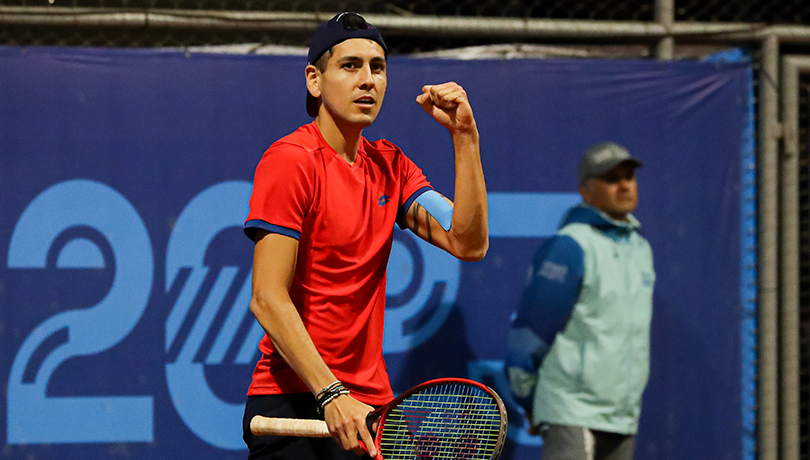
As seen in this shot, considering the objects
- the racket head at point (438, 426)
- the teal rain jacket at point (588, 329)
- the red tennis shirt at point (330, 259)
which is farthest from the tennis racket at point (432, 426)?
the teal rain jacket at point (588, 329)

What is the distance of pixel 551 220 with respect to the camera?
369 cm

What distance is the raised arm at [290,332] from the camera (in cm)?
188

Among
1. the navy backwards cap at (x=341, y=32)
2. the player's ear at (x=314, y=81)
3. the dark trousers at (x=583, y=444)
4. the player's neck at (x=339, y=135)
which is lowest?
the dark trousers at (x=583, y=444)

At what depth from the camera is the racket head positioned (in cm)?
199

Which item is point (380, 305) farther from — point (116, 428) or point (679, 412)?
point (679, 412)

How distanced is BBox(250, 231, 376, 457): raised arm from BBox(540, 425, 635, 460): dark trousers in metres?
1.53

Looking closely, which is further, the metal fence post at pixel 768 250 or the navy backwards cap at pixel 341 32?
the metal fence post at pixel 768 250

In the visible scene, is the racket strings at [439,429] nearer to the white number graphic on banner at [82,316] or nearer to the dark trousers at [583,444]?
the dark trousers at [583,444]

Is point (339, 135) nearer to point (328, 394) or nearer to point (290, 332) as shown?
point (290, 332)

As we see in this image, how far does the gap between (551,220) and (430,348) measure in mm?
795

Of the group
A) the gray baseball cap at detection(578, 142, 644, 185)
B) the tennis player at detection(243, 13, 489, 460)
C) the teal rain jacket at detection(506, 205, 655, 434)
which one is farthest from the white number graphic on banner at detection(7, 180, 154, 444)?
the gray baseball cap at detection(578, 142, 644, 185)

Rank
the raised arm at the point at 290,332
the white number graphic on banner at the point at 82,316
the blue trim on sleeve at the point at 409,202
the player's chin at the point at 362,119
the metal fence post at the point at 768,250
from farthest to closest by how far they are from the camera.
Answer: the metal fence post at the point at 768,250, the white number graphic on banner at the point at 82,316, the blue trim on sleeve at the point at 409,202, the player's chin at the point at 362,119, the raised arm at the point at 290,332

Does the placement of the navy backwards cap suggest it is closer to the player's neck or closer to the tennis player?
the tennis player

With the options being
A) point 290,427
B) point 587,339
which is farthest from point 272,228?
point 587,339
